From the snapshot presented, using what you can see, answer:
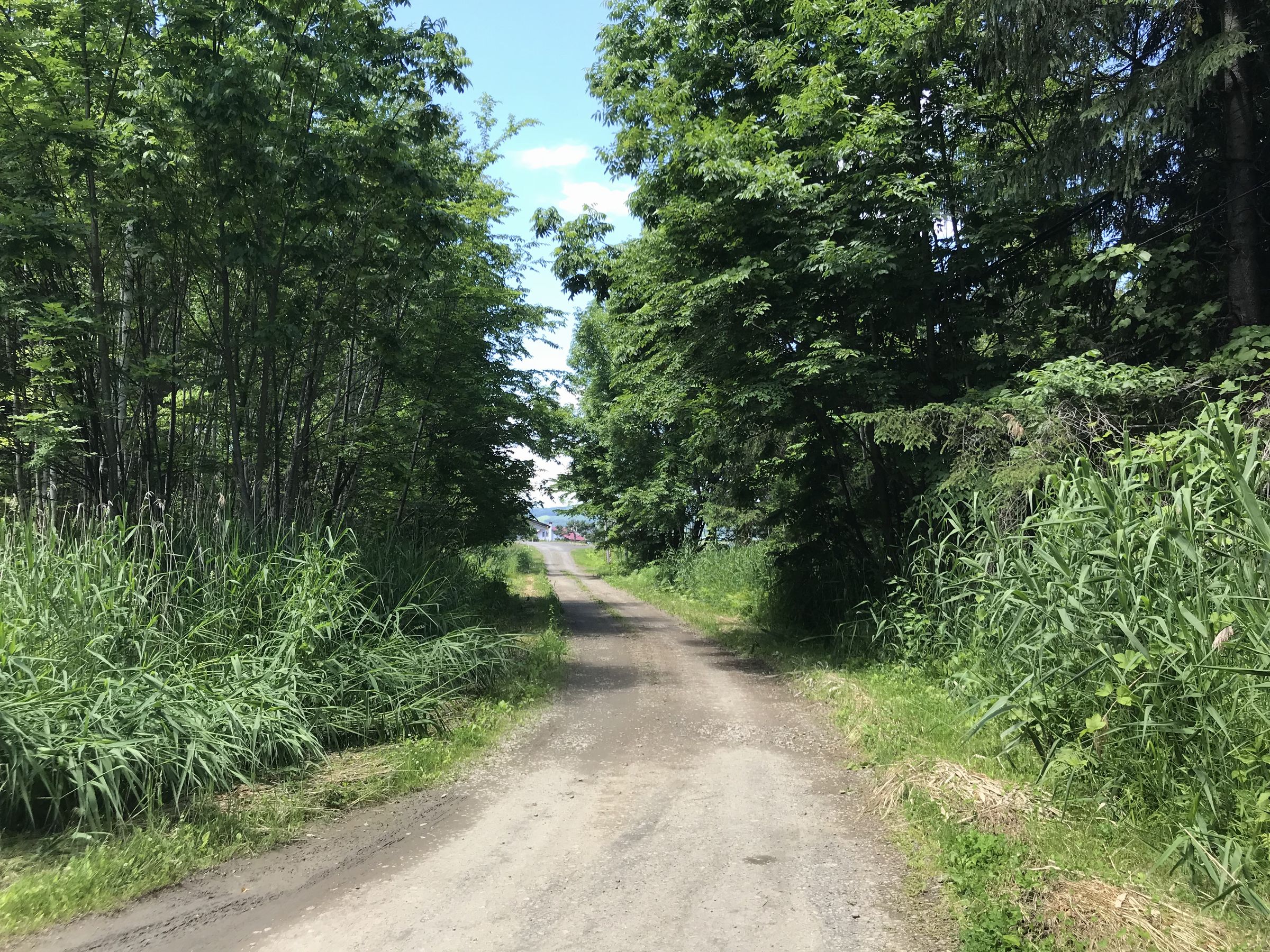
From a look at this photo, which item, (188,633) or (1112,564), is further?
(188,633)

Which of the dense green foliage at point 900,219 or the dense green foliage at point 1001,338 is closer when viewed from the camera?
the dense green foliage at point 1001,338

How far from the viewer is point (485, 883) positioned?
379 cm

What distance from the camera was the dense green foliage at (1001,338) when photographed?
3807mm

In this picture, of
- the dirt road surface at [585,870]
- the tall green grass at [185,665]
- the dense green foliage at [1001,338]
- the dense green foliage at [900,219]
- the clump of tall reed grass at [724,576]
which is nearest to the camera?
the dirt road surface at [585,870]

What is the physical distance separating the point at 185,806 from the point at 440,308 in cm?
868

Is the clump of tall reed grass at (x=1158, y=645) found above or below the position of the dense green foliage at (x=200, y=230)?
below

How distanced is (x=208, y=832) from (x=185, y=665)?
62.0 inches

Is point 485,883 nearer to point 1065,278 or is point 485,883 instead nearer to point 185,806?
point 185,806

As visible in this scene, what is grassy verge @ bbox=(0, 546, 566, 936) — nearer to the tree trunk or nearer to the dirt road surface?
the dirt road surface

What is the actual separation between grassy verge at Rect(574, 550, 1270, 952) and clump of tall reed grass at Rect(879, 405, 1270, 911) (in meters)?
0.16

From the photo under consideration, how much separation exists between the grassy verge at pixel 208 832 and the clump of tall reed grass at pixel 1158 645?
4000mm

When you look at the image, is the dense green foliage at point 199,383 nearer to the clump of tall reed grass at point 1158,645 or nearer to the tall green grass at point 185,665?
the tall green grass at point 185,665

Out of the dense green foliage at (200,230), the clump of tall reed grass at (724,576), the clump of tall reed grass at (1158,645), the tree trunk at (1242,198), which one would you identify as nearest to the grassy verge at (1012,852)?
the clump of tall reed grass at (1158,645)

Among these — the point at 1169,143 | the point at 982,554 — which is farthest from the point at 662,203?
the point at 982,554
